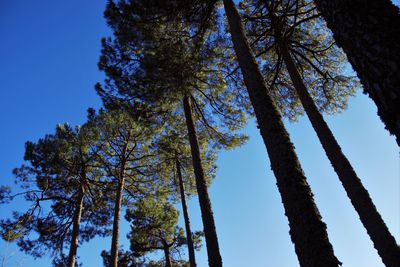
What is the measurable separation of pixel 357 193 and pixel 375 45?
5563 mm

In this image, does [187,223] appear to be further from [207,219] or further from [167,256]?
[207,219]

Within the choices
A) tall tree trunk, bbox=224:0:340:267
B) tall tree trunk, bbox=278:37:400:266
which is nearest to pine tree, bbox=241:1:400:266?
tall tree trunk, bbox=278:37:400:266

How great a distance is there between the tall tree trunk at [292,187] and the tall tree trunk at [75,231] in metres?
11.1

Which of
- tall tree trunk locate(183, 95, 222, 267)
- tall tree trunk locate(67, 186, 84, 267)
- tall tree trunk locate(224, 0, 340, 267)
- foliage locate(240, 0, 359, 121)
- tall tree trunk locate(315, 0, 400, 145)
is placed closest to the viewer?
tall tree trunk locate(315, 0, 400, 145)

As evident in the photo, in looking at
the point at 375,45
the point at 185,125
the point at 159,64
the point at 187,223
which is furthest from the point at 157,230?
the point at 375,45

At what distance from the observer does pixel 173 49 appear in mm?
8828

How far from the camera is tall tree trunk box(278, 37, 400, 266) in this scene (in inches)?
229

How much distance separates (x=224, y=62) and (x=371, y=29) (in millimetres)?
8402

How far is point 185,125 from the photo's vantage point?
39.5ft

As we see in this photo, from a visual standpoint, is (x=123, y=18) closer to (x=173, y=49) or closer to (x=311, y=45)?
(x=173, y=49)

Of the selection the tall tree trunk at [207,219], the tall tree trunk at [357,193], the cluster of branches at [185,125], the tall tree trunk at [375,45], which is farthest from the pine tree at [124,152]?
the tall tree trunk at [375,45]

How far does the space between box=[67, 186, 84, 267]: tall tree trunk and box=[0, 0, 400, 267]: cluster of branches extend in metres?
0.05

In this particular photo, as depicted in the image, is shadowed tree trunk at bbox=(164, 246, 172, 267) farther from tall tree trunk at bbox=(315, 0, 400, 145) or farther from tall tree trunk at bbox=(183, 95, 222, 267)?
tall tree trunk at bbox=(315, 0, 400, 145)

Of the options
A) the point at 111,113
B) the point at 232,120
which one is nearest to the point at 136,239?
the point at 111,113
